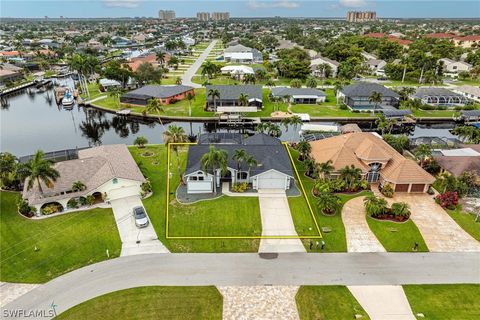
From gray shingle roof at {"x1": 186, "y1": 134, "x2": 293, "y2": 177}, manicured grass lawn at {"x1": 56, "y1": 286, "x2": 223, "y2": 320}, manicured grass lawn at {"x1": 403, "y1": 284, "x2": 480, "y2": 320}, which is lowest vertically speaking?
manicured grass lawn at {"x1": 403, "y1": 284, "x2": 480, "y2": 320}

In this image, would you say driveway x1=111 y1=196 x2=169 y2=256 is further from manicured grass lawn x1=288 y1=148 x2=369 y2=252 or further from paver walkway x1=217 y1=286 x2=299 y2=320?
manicured grass lawn x1=288 y1=148 x2=369 y2=252

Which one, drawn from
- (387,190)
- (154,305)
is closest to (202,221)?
(154,305)

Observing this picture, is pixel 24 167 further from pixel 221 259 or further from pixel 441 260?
pixel 441 260

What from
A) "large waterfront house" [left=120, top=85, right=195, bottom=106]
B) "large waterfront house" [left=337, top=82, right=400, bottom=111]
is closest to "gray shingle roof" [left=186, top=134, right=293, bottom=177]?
"large waterfront house" [left=120, top=85, right=195, bottom=106]

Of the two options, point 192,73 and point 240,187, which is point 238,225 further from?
point 192,73

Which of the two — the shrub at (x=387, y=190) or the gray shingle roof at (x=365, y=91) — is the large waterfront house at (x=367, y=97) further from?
the shrub at (x=387, y=190)

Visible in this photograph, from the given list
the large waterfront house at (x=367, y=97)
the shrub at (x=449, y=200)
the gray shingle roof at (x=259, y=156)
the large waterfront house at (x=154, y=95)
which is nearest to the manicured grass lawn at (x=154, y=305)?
the gray shingle roof at (x=259, y=156)
